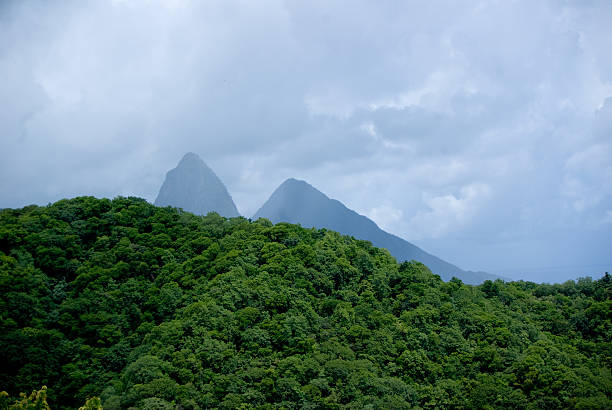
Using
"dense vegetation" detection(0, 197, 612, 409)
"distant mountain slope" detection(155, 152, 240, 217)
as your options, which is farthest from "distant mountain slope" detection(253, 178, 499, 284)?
"dense vegetation" detection(0, 197, 612, 409)

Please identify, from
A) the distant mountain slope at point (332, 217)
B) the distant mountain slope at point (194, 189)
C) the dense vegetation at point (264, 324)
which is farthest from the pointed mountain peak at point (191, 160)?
the dense vegetation at point (264, 324)

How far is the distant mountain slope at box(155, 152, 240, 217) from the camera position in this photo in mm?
150250

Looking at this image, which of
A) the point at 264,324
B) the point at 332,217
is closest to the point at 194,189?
the point at 332,217

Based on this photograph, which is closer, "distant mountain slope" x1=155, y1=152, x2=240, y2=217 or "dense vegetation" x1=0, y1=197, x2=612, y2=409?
"dense vegetation" x1=0, y1=197, x2=612, y2=409

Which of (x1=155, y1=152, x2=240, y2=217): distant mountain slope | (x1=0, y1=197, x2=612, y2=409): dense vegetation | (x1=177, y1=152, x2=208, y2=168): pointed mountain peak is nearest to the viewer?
(x1=0, y1=197, x2=612, y2=409): dense vegetation

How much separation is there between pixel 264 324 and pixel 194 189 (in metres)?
123

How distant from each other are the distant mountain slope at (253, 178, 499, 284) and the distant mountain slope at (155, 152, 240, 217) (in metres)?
13.9

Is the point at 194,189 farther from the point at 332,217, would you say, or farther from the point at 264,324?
the point at 264,324

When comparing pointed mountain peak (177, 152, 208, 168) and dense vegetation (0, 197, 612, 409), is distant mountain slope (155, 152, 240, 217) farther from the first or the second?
dense vegetation (0, 197, 612, 409)

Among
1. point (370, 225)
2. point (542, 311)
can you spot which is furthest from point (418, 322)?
point (370, 225)

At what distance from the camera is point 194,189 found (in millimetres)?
152750

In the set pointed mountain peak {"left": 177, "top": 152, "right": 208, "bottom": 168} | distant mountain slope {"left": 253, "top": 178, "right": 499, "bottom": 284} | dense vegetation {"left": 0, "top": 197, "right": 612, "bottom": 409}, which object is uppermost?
pointed mountain peak {"left": 177, "top": 152, "right": 208, "bottom": 168}

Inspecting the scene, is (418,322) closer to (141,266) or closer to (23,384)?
(141,266)

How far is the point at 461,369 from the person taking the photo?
35.9 meters
